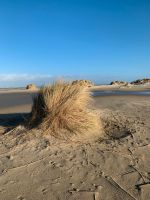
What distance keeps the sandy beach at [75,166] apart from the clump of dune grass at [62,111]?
297mm

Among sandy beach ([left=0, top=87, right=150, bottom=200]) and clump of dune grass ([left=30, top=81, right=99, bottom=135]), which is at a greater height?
clump of dune grass ([left=30, top=81, right=99, bottom=135])

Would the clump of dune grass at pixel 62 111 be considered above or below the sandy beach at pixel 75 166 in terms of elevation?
above

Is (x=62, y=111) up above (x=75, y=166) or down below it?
above

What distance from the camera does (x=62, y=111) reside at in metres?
6.27

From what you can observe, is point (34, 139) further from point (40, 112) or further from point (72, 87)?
point (72, 87)

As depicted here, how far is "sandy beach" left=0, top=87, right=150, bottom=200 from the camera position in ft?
12.7

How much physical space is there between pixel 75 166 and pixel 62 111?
178cm

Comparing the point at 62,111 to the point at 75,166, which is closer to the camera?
the point at 75,166

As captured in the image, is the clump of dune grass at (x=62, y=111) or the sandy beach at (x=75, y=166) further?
the clump of dune grass at (x=62, y=111)

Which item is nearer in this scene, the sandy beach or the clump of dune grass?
the sandy beach

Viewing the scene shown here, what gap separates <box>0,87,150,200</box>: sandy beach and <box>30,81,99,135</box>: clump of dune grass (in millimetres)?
297

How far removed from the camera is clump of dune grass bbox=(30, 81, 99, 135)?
6.24 m

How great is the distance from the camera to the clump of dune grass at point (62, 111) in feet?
20.5

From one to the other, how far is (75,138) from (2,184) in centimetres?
226
